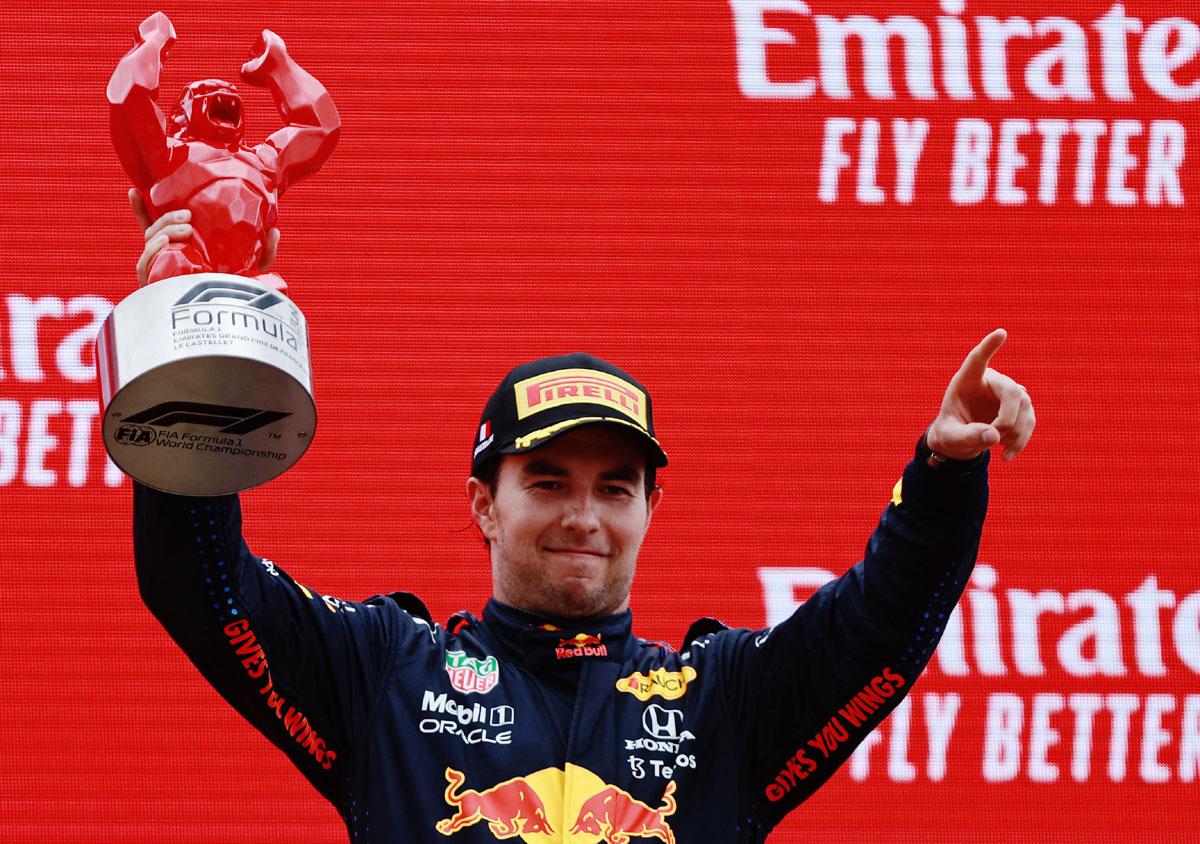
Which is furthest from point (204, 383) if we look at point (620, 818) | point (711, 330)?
point (711, 330)

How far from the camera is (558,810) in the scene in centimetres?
133

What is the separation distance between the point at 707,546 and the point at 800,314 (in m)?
0.35

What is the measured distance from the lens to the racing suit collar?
1.42 m

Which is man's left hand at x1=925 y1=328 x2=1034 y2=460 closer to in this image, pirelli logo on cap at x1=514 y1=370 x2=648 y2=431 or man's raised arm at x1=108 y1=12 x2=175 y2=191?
pirelli logo on cap at x1=514 y1=370 x2=648 y2=431

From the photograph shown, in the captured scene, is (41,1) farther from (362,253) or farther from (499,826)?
(499,826)

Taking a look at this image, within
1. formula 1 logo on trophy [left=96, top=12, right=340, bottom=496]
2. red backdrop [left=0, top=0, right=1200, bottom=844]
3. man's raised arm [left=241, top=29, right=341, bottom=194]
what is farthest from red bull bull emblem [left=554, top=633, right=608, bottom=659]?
red backdrop [left=0, top=0, right=1200, bottom=844]

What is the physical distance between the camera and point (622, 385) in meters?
1.49

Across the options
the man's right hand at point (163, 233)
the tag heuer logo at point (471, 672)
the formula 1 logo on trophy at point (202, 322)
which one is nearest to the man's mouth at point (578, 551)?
the tag heuer logo at point (471, 672)

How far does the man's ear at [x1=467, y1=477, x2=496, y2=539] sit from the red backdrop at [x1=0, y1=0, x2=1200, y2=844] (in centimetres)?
65

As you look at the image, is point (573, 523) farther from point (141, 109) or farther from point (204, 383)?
point (141, 109)

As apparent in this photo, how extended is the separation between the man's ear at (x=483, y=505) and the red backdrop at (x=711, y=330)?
646 mm

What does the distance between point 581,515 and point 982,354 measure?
38 cm

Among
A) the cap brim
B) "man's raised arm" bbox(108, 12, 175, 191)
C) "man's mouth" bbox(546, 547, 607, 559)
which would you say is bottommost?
"man's mouth" bbox(546, 547, 607, 559)

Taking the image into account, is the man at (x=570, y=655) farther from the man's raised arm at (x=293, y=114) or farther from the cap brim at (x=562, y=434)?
the man's raised arm at (x=293, y=114)
